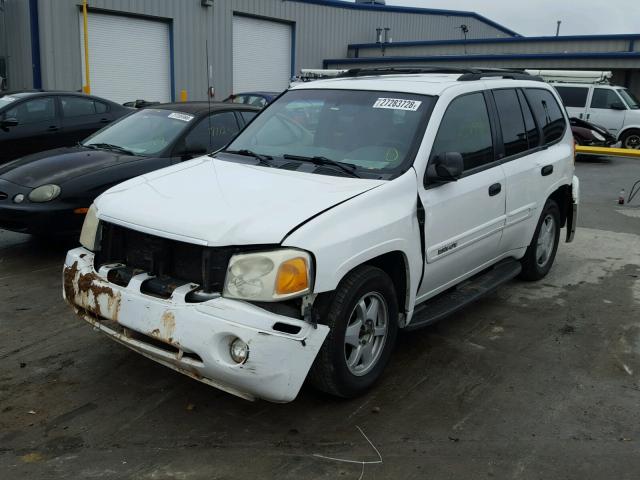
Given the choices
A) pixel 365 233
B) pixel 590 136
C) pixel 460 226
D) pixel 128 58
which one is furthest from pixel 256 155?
pixel 128 58

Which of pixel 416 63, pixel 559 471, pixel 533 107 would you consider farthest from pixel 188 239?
pixel 416 63

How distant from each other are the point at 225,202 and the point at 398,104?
1528mm

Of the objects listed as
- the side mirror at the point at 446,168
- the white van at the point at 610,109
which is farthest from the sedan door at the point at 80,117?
the white van at the point at 610,109

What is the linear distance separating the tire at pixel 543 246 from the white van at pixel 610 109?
12930 millimetres

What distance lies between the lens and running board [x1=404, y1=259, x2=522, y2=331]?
14.1 feet

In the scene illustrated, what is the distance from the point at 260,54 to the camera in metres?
27.1

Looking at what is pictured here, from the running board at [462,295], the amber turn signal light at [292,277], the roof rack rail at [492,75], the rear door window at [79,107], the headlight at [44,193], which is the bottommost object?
the running board at [462,295]

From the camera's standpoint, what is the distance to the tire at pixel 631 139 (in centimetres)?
1761

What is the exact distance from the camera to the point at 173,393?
3881 mm

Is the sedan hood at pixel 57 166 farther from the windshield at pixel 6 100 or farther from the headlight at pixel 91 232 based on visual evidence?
the windshield at pixel 6 100

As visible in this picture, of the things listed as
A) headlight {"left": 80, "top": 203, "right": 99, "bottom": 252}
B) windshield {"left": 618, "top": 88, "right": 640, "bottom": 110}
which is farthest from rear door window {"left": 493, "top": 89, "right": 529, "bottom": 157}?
windshield {"left": 618, "top": 88, "right": 640, "bottom": 110}

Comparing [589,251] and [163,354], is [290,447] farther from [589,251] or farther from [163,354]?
[589,251]

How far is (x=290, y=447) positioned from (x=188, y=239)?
3.90 feet

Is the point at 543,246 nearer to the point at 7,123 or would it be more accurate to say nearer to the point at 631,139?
the point at 7,123
